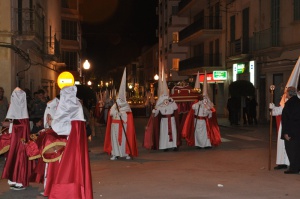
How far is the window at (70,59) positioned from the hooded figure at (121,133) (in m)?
38.7

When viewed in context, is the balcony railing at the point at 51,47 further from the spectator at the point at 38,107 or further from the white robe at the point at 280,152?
the white robe at the point at 280,152

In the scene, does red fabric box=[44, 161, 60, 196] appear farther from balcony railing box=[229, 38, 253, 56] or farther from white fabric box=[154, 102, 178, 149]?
balcony railing box=[229, 38, 253, 56]

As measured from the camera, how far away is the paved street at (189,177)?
8.59 meters

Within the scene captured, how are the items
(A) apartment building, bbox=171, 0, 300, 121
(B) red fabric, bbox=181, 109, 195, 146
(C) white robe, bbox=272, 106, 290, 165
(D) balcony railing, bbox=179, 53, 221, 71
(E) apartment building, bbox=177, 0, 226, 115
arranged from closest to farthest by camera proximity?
(C) white robe, bbox=272, 106, 290, 165, (B) red fabric, bbox=181, 109, 195, 146, (A) apartment building, bbox=171, 0, 300, 121, (E) apartment building, bbox=177, 0, 226, 115, (D) balcony railing, bbox=179, 53, 221, 71

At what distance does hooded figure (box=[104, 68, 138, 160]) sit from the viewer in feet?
44.1

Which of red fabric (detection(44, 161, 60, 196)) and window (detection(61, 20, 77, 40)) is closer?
red fabric (detection(44, 161, 60, 196))

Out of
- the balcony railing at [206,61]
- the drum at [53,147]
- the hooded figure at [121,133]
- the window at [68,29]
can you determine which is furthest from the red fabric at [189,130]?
the window at [68,29]

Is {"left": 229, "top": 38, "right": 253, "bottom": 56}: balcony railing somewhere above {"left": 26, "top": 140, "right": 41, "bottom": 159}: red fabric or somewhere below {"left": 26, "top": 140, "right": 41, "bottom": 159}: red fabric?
above

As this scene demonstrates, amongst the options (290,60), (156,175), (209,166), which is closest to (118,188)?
(156,175)

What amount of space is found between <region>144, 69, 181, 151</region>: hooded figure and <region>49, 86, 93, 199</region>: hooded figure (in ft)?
27.1

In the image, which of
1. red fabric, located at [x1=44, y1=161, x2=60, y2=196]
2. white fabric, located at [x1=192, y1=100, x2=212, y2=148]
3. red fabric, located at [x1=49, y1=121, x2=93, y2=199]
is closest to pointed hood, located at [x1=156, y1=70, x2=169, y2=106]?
white fabric, located at [x1=192, y1=100, x2=212, y2=148]

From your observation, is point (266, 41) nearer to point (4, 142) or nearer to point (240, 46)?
point (240, 46)

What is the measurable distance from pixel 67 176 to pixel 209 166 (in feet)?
17.6

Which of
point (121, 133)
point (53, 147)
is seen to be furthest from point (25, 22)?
point (53, 147)
